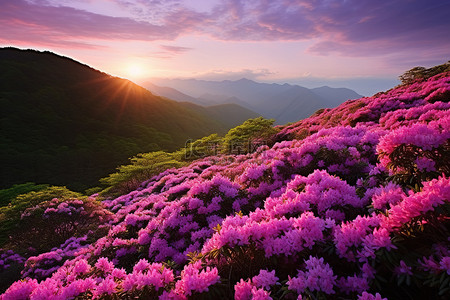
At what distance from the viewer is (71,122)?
252 ft

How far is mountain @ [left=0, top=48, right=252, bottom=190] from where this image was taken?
50.5 meters

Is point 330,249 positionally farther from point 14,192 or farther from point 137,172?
point 14,192

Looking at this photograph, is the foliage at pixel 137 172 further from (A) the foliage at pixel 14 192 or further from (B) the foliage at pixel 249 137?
(B) the foliage at pixel 249 137

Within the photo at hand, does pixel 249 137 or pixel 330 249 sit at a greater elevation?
pixel 330 249

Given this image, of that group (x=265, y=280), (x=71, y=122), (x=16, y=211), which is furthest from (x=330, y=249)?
(x=71, y=122)

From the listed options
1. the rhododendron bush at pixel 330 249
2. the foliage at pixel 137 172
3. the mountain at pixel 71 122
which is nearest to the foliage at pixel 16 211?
the foliage at pixel 137 172

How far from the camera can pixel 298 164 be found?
7.18m

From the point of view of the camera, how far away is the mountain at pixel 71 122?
50.5 metres

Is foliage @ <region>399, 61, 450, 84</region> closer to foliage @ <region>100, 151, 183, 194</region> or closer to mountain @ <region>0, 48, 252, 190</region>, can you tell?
foliage @ <region>100, 151, 183, 194</region>

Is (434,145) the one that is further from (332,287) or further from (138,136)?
(138,136)

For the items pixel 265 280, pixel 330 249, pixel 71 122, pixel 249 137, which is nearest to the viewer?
pixel 265 280

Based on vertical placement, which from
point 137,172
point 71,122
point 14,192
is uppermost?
point 137,172

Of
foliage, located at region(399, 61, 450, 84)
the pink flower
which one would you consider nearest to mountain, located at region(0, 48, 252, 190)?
the pink flower

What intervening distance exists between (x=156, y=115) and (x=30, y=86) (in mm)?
47493
